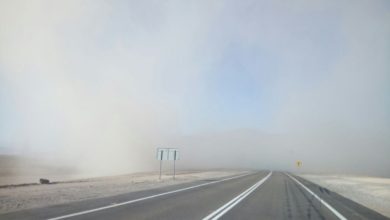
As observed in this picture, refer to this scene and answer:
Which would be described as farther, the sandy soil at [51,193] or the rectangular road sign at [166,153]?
the rectangular road sign at [166,153]

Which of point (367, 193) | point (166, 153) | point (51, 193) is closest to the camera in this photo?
point (51, 193)

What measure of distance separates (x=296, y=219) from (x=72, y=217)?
24.9 feet

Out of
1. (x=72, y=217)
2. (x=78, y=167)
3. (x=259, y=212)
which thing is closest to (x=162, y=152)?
(x=259, y=212)

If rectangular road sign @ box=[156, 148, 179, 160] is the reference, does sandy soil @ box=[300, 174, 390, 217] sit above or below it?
below

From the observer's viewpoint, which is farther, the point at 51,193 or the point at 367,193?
the point at 367,193

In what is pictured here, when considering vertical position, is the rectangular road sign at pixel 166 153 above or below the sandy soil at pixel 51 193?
above

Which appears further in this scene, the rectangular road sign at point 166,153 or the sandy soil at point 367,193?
the rectangular road sign at point 166,153

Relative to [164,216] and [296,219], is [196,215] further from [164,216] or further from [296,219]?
[296,219]

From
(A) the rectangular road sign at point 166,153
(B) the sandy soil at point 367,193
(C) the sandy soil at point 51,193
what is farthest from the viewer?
(A) the rectangular road sign at point 166,153

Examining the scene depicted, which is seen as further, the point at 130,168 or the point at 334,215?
the point at 130,168

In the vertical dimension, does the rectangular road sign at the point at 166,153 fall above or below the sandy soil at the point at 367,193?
above

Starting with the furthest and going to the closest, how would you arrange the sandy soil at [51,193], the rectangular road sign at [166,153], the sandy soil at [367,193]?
1. the rectangular road sign at [166,153]
2. the sandy soil at [367,193]
3. the sandy soil at [51,193]

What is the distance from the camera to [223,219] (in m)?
13.3

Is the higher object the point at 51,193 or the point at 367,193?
the point at 367,193
